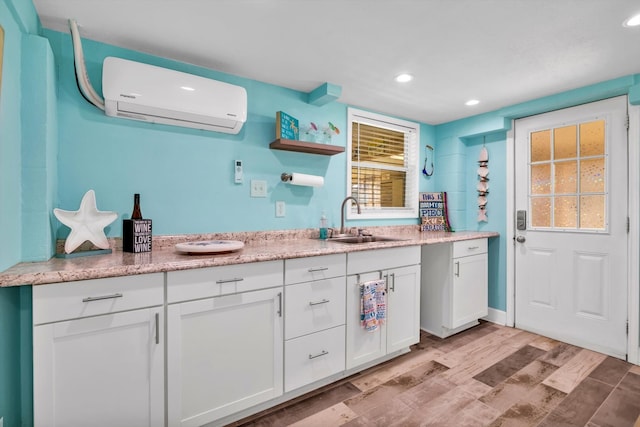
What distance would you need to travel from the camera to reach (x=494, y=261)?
3.15 meters

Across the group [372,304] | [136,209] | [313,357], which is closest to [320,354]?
[313,357]

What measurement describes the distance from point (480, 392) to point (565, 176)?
2.01 metres

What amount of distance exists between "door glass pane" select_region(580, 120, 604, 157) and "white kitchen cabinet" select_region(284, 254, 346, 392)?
232 cm

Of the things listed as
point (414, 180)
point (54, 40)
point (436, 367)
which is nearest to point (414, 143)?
point (414, 180)

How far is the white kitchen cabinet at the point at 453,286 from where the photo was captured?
106 inches

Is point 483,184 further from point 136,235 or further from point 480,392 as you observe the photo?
point 136,235

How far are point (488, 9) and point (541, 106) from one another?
162 cm

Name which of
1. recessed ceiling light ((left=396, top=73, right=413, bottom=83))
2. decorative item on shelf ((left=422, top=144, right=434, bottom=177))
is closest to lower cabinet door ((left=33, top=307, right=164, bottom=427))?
recessed ceiling light ((left=396, top=73, right=413, bottom=83))

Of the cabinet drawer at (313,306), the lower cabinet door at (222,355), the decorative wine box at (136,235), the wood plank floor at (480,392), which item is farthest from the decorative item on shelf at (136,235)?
the wood plank floor at (480,392)

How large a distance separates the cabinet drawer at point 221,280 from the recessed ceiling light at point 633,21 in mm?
2218

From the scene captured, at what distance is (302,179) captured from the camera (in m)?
2.37

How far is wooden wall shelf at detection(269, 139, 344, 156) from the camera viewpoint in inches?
88.8

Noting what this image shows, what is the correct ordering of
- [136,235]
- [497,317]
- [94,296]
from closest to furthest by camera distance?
1. [94,296]
2. [136,235]
3. [497,317]

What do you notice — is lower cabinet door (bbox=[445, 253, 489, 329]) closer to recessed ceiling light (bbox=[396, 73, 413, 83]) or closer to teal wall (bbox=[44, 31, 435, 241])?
teal wall (bbox=[44, 31, 435, 241])
